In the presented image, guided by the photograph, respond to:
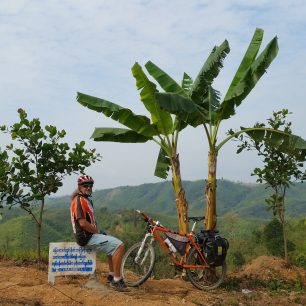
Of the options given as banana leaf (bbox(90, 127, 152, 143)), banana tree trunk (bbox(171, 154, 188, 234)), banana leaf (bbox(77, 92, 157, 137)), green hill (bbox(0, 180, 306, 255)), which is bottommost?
green hill (bbox(0, 180, 306, 255))

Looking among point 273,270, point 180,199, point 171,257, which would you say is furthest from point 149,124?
point 273,270

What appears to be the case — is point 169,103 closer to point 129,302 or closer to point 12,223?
point 129,302

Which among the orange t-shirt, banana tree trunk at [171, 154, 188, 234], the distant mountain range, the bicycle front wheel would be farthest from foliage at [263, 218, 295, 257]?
the distant mountain range

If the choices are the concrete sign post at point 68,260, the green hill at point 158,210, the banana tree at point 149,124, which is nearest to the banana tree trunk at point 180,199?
the banana tree at point 149,124

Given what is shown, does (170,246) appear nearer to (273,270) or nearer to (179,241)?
(179,241)

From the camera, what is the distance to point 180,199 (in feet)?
28.1

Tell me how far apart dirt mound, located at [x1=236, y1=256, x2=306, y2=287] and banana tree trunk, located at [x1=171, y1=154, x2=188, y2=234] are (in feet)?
5.69

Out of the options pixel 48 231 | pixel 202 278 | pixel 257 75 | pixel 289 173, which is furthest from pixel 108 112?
pixel 48 231

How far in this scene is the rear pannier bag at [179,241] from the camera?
24.3 feet

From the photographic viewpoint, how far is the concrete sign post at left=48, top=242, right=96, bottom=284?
657 centimetres

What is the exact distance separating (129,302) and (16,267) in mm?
3335

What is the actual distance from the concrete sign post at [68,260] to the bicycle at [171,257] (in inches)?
24.3

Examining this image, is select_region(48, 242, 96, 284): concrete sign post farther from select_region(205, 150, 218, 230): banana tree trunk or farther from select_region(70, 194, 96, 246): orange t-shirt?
select_region(205, 150, 218, 230): banana tree trunk

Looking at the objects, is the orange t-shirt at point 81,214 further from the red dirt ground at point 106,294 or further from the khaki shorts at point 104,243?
the red dirt ground at point 106,294
